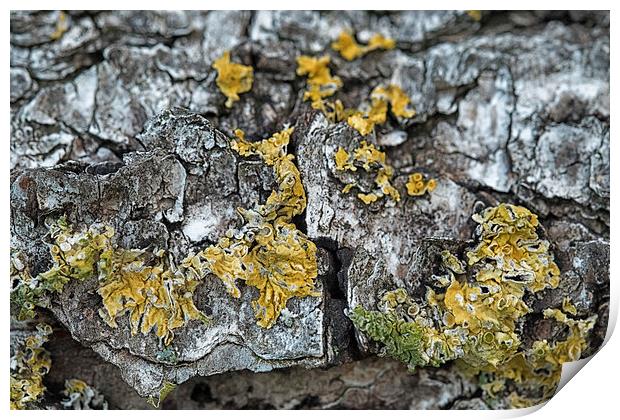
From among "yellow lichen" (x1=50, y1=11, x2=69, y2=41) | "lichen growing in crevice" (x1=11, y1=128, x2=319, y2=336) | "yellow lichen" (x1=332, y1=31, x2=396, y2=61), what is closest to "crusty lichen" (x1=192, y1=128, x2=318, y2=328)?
"lichen growing in crevice" (x1=11, y1=128, x2=319, y2=336)

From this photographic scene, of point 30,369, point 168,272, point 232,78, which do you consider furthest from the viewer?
point 232,78

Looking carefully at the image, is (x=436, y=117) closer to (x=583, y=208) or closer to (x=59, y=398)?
(x=583, y=208)

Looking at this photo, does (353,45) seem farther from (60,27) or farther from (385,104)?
(60,27)

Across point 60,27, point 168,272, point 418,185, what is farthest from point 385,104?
point 60,27

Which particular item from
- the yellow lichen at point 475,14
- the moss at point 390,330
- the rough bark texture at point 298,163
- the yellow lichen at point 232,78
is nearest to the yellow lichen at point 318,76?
the rough bark texture at point 298,163

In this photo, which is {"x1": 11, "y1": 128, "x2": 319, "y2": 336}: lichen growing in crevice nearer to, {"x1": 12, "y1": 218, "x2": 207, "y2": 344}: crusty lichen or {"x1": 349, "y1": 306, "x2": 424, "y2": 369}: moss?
{"x1": 12, "y1": 218, "x2": 207, "y2": 344}: crusty lichen

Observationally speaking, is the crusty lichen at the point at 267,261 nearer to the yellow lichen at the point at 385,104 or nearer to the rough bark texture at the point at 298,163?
the rough bark texture at the point at 298,163
